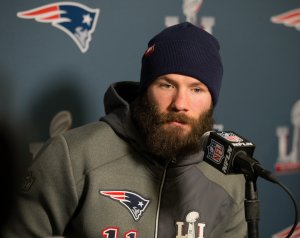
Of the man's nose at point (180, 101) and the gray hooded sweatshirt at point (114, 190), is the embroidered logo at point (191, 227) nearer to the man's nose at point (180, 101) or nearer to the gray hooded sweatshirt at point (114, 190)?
the gray hooded sweatshirt at point (114, 190)

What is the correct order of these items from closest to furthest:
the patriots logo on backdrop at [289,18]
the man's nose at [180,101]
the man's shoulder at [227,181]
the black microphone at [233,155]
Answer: the black microphone at [233,155], the man's nose at [180,101], the man's shoulder at [227,181], the patriots logo on backdrop at [289,18]

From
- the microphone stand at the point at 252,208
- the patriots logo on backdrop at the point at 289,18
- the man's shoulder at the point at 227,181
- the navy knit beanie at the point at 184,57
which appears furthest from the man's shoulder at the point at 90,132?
the patriots logo on backdrop at the point at 289,18

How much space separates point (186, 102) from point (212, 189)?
0.91 ft

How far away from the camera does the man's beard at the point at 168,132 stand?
118cm

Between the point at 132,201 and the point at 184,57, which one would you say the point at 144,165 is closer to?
the point at 132,201

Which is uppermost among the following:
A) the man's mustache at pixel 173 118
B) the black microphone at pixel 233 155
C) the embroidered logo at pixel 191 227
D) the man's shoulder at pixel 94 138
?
the black microphone at pixel 233 155

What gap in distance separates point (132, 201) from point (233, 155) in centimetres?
→ 46

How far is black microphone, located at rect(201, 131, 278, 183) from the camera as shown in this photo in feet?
2.62

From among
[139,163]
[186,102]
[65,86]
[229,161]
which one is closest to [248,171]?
[229,161]

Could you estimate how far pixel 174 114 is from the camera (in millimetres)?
1174

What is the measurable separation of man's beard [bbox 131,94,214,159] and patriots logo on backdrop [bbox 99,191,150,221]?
0.38 feet

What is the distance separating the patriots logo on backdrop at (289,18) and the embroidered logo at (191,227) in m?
0.72

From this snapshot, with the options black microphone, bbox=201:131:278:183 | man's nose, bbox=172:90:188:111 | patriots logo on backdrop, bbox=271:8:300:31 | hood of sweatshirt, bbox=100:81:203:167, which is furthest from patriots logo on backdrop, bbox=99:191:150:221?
patriots logo on backdrop, bbox=271:8:300:31

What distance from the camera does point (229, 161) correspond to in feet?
2.75
